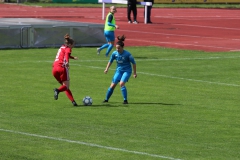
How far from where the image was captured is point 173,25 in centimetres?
5144

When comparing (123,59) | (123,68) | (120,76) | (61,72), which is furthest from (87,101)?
(123,59)

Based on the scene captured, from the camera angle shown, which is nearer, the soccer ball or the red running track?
the soccer ball

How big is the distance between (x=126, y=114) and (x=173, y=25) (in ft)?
109

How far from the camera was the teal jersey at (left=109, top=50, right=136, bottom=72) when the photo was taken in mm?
20359

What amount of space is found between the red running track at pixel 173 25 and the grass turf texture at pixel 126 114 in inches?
341

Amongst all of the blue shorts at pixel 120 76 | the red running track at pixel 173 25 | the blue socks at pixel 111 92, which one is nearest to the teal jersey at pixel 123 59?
the blue shorts at pixel 120 76

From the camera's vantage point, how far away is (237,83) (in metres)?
25.7

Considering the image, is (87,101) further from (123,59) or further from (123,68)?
(123,59)

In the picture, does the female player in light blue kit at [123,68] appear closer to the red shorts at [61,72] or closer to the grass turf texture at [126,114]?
the grass turf texture at [126,114]

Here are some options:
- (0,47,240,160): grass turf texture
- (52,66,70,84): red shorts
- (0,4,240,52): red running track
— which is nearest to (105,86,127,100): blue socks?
(0,47,240,160): grass turf texture

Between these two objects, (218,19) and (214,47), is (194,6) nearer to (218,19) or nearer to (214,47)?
(218,19)

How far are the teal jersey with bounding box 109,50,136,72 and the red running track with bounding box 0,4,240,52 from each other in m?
16.8

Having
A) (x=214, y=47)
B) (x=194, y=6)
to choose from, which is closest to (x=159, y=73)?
(x=214, y=47)

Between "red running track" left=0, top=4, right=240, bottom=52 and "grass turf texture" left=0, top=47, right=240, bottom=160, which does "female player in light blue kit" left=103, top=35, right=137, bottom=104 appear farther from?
"red running track" left=0, top=4, right=240, bottom=52
